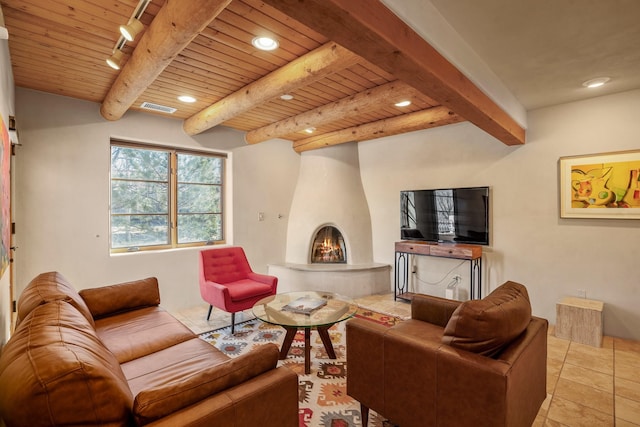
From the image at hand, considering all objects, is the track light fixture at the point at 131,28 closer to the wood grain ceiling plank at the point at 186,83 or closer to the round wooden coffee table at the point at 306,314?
the wood grain ceiling plank at the point at 186,83

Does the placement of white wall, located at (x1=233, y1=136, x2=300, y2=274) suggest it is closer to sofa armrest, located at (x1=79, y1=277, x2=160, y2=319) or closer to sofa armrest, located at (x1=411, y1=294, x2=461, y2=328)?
sofa armrest, located at (x1=79, y1=277, x2=160, y2=319)

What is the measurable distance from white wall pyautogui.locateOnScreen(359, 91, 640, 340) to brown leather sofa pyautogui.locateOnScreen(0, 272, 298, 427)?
3.49 metres

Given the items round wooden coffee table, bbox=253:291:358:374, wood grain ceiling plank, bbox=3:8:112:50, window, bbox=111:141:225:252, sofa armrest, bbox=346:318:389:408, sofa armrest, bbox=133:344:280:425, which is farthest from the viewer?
window, bbox=111:141:225:252

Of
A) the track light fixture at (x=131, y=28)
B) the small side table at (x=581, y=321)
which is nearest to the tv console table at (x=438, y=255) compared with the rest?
the small side table at (x=581, y=321)

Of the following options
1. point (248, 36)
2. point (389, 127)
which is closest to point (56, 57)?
point (248, 36)

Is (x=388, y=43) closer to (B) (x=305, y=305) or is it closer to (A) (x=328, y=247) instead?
(B) (x=305, y=305)

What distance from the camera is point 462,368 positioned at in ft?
4.71

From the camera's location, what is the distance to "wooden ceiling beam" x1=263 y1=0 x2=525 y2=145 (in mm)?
1292

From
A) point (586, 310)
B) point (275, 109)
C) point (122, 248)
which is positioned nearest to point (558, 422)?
point (586, 310)

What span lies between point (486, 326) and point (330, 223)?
12.0 ft

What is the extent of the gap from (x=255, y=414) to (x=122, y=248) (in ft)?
11.2

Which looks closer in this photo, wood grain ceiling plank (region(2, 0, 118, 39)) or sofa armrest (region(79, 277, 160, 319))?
wood grain ceiling plank (region(2, 0, 118, 39))

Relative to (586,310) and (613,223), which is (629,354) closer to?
(586,310)

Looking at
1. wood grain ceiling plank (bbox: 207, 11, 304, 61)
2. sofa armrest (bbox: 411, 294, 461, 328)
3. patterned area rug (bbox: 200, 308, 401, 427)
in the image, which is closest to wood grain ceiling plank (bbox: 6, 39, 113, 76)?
wood grain ceiling plank (bbox: 207, 11, 304, 61)
